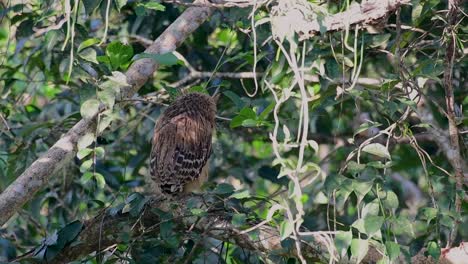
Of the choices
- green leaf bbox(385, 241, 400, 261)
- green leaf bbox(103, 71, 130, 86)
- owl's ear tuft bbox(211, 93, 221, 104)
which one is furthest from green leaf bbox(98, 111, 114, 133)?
owl's ear tuft bbox(211, 93, 221, 104)

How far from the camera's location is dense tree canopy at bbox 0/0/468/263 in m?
4.21

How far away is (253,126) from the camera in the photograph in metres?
5.77

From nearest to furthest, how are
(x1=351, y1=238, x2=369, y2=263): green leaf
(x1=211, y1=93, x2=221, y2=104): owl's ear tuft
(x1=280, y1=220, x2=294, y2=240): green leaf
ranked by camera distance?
(x1=280, y1=220, x2=294, y2=240): green leaf
(x1=351, y1=238, x2=369, y2=263): green leaf
(x1=211, y1=93, x2=221, y2=104): owl's ear tuft

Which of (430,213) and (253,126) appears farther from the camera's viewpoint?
(253,126)

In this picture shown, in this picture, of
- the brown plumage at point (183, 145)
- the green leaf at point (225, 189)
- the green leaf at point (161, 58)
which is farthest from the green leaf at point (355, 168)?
the brown plumage at point (183, 145)

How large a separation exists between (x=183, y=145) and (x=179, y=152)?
0.06m

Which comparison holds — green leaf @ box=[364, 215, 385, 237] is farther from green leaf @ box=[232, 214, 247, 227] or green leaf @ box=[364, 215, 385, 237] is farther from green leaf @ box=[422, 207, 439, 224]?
green leaf @ box=[232, 214, 247, 227]

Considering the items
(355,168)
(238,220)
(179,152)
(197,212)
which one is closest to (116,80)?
(197,212)

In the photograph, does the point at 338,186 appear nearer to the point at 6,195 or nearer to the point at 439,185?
the point at 439,185

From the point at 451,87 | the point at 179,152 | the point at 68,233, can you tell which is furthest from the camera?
the point at 179,152

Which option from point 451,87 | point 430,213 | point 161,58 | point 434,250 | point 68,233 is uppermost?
point 161,58

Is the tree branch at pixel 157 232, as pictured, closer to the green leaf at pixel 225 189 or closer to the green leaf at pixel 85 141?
the green leaf at pixel 225 189

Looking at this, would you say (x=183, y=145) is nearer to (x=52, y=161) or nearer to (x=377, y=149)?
(x=52, y=161)

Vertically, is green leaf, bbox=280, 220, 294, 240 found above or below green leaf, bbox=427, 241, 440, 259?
above
